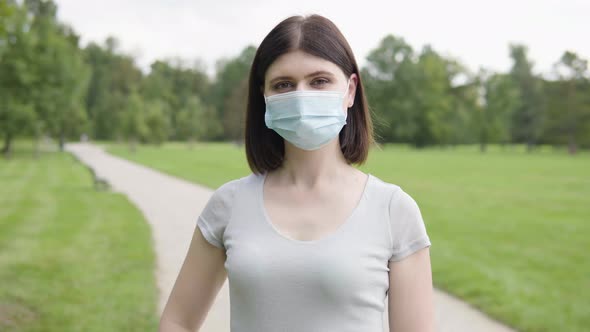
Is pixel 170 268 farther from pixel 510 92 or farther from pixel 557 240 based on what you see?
pixel 510 92

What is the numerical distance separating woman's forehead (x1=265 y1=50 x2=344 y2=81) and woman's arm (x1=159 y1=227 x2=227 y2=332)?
0.57 meters

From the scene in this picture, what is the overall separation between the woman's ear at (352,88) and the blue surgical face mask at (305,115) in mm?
39

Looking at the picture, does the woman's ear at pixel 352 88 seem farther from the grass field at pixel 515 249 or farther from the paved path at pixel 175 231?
the paved path at pixel 175 231

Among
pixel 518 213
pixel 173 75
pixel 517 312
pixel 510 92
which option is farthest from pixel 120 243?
pixel 173 75

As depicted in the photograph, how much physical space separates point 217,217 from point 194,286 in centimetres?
24

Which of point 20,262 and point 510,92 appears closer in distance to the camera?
point 20,262

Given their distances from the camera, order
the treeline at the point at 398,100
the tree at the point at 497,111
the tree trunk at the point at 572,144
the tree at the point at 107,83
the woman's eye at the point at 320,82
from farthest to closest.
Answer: the tree at the point at 107,83
the tree at the point at 497,111
the tree trunk at the point at 572,144
the treeline at the point at 398,100
the woman's eye at the point at 320,82

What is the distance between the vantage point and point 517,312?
585 centimetres

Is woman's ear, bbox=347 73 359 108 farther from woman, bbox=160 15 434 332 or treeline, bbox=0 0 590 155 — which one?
treeline, bbox=0 0 590 155

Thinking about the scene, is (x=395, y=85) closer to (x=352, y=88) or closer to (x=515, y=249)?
(x=515, y=249)

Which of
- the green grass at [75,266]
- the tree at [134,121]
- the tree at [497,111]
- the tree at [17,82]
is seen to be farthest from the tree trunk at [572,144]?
the green grass at [75,266]

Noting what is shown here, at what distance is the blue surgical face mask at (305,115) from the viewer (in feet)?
5.88

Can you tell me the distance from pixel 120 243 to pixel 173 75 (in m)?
74.1

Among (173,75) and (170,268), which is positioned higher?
(173,75)
